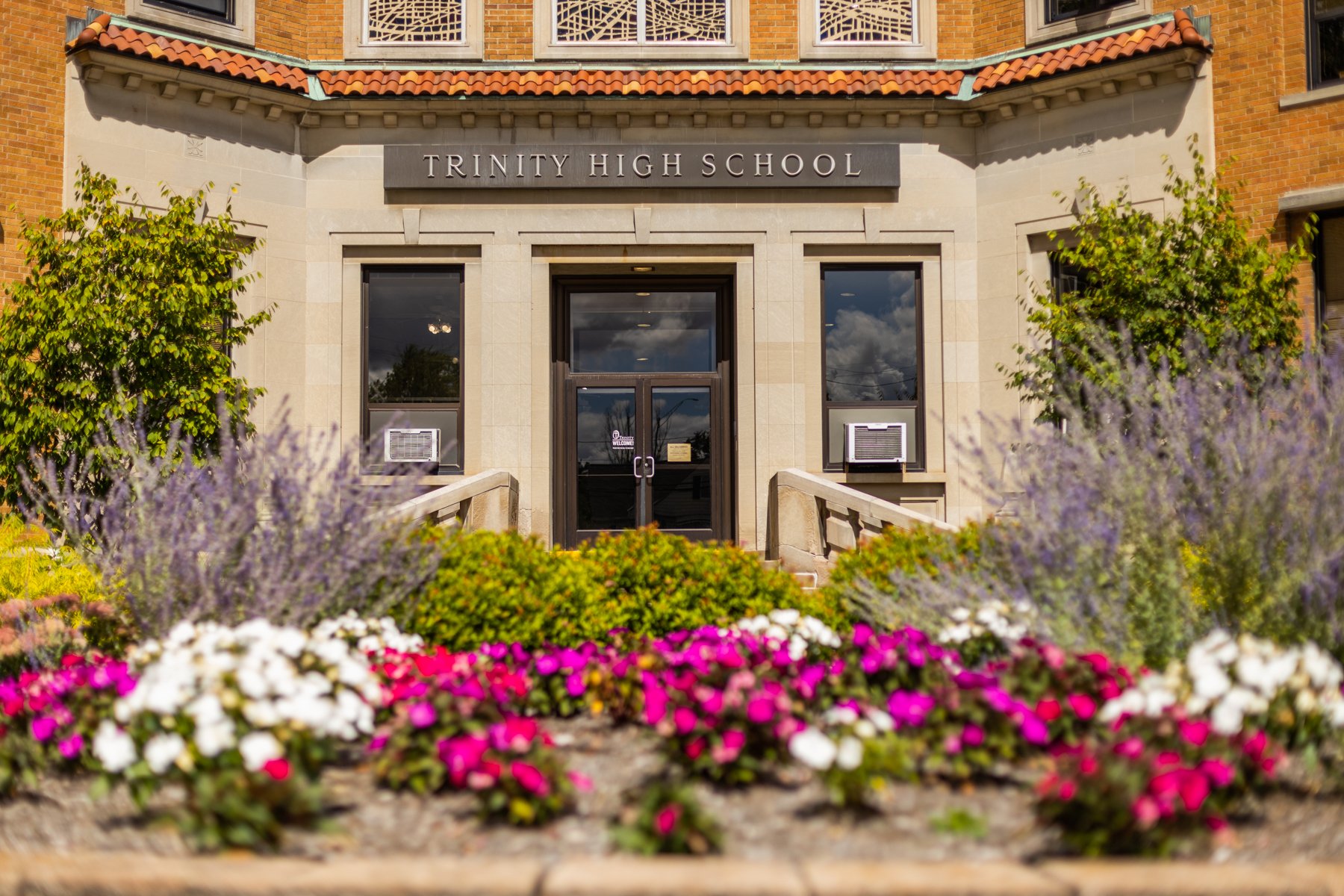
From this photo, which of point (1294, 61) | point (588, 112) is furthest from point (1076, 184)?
point (588, 112)

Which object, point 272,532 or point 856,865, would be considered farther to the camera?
point 272,532

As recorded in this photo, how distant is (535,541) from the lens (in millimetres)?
6801

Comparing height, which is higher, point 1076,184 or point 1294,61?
point 1294,61

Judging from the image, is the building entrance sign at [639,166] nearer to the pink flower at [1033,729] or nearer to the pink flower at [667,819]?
the pink flower at [1033,729]

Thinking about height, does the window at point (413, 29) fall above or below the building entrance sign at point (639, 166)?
above

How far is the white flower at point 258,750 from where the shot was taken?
3510mm

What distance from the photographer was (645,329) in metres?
13.7

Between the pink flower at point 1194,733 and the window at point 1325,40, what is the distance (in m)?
10.2

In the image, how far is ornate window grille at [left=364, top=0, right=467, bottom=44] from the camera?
1316 cm

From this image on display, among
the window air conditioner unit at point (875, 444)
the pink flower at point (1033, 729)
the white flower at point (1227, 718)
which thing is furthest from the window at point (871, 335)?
the white flower at point (1227, 718)

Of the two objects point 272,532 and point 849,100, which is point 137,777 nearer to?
point 272,532

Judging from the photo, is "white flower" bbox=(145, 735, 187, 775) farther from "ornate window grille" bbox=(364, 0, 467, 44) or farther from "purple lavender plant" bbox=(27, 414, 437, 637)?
"ornate window grille" bbox=(364, 0, 467, 44)

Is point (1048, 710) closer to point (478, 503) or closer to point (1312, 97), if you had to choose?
point (478, 503)

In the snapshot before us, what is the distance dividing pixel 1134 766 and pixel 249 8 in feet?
43.3
